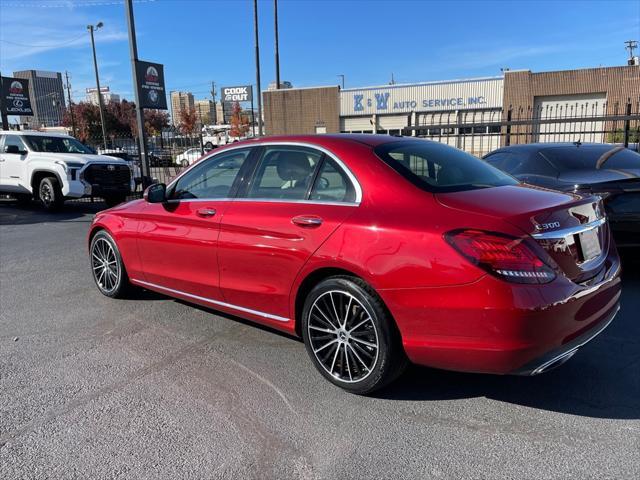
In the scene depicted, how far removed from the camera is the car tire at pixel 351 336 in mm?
2967

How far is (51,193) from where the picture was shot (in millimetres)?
12242

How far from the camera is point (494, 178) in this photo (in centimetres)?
357

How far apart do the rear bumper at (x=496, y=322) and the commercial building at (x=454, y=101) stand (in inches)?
1235

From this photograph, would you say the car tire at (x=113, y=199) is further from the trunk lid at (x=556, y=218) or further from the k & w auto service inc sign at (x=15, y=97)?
the trunk lid at (x=556, y=218)

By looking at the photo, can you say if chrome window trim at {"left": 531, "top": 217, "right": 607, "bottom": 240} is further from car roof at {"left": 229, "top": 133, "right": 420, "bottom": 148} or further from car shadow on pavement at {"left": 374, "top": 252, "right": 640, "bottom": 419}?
car roof at {"left": 229, "top": 133, "right": 420, "bottom": 148}

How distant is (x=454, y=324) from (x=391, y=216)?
0.72 metres

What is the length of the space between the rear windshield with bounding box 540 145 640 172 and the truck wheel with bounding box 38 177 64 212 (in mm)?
11169

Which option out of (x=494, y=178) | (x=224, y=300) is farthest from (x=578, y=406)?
(x=224, y=300)

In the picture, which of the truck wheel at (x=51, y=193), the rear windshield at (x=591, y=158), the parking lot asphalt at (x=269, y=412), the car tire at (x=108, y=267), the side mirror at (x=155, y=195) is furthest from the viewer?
the truck wheel at (x=51, y=193)

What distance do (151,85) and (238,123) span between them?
42230 mm

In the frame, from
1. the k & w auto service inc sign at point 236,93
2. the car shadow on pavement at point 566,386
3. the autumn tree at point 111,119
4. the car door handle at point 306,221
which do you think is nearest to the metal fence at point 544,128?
the car shadow on pavement at point 566,386

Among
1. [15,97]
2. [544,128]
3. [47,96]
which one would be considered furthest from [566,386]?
[47,96]

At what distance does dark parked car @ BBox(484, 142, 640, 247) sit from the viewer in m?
5.12

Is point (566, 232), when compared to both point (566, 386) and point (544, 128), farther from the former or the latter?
point (544, 128)
